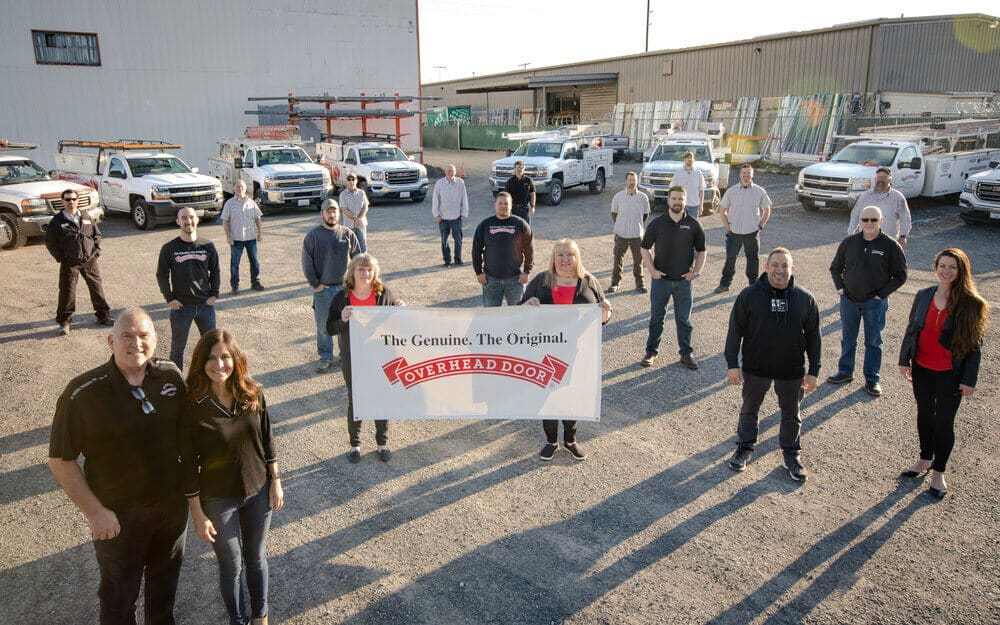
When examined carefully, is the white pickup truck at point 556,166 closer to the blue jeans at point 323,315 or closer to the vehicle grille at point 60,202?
the vehicle grille at point 60,202

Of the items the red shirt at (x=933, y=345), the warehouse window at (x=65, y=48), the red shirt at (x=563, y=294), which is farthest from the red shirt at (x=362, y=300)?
the warehouse window at (x=65, y=48)

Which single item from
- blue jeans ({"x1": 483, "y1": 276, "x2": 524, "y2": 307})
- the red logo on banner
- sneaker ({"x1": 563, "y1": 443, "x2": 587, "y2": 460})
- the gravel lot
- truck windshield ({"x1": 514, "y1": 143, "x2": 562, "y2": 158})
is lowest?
the gravel lot

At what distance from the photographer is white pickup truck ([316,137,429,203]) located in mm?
21906

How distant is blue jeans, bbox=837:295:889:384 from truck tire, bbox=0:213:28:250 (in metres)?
16.8

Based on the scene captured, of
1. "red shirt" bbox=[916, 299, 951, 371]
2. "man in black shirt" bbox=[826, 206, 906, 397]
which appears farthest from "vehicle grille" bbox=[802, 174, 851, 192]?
"red shirt" bbox=[916, 299, 951, 371]

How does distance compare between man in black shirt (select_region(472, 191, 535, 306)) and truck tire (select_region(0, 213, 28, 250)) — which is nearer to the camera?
man in black shirt (select_region(472, 191, 535, 306))

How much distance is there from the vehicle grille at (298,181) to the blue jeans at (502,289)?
45.8 feet

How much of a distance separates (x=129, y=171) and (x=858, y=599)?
19.9 meters

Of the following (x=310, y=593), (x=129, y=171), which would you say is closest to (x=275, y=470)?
(x=310, y=593)

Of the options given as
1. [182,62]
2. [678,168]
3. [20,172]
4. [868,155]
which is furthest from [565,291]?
[182,62]

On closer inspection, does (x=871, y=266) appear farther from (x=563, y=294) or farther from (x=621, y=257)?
(x=621, y=257)

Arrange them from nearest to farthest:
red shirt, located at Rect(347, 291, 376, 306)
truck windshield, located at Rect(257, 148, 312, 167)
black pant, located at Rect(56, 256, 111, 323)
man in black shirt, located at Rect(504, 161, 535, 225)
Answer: red shirt, located at Rect(347, 291, 376, 306) < black pant, located at Rect(56, 256, 111, 323) < man in black shirt, located at Rect(504, 161, 535, 225) < truck windshield, located at Rect(257, 148, 312, 167)

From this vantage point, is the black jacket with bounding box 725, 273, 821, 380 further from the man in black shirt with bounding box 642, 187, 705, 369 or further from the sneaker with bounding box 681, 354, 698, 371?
the sneaker with bounding box 681, 354, 698, 371

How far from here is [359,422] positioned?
612 centimetres
